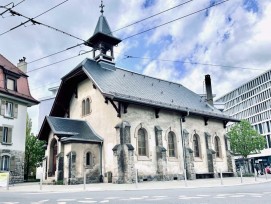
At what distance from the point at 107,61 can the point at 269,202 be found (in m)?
22.2

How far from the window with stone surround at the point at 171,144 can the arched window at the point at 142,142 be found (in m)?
3.01

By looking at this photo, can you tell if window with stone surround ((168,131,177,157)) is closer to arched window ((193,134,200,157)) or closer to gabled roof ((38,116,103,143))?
arched window ((193,134,200,157))

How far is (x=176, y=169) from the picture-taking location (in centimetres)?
2534

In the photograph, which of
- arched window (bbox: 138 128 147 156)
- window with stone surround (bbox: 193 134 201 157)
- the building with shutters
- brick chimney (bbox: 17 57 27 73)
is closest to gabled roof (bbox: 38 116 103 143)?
arched window (bbox: 138 128 147 156)

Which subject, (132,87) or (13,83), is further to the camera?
(13,83)

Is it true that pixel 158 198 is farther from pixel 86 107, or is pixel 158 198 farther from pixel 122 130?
pixel 86 107

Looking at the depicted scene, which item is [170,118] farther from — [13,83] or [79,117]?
[13,83]

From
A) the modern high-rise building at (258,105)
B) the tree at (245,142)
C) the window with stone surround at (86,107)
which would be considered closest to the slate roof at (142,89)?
the window with stone surround at (86,107)

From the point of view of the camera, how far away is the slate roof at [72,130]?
22156 mm

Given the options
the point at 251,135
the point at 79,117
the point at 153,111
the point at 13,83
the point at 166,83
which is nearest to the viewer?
the point at 153,111

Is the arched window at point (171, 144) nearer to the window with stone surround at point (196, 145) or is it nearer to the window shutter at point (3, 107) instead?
the window with stone surround at point (196, 145)

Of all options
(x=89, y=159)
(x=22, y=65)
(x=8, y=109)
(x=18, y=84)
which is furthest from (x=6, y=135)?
(x=89, y=159)

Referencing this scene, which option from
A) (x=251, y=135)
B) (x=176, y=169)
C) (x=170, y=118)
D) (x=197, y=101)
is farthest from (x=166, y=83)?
(x=251, y=135)

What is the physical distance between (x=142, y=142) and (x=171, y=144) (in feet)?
11.8
